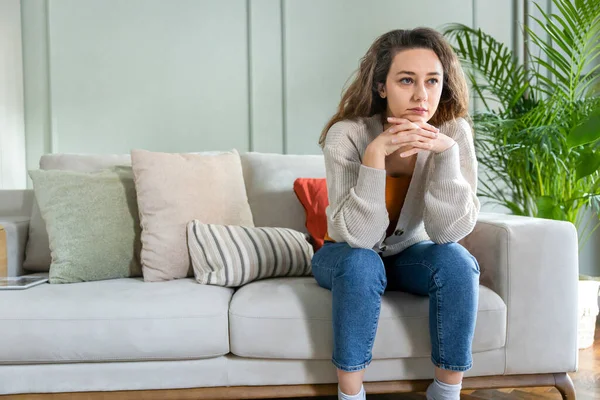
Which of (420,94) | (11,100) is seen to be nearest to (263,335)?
(420,94)

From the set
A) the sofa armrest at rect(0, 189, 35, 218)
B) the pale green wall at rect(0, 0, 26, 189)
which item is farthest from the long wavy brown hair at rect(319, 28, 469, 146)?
the pale green wall at rect(0, 0, 26, 189)

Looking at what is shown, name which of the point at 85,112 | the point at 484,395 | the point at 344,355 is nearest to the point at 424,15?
the point at 85,112

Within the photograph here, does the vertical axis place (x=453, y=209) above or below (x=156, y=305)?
above

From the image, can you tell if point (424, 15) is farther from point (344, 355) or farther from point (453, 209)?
point (344, 355)

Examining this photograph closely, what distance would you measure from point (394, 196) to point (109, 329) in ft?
2.76

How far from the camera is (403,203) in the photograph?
5.39 feet

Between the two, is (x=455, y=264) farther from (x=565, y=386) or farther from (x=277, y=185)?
(x=277, y=185)

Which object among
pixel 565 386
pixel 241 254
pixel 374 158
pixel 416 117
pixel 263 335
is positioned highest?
pixel 416 117

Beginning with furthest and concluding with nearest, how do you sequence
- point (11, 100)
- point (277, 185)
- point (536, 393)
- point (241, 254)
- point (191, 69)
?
point (191, 69), point (11, 100), point (277, 185), point (536, 393), point (241, 254)

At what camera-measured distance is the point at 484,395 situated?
1.82 meters

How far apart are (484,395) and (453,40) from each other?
6.07ft

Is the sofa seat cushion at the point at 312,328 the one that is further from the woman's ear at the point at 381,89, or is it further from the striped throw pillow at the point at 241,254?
the woman's ear at the point at 381,89

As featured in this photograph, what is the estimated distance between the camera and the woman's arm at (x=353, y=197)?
147 centimetres

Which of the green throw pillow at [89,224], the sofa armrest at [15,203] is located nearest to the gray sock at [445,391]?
the green throw pillow at [89,224]
